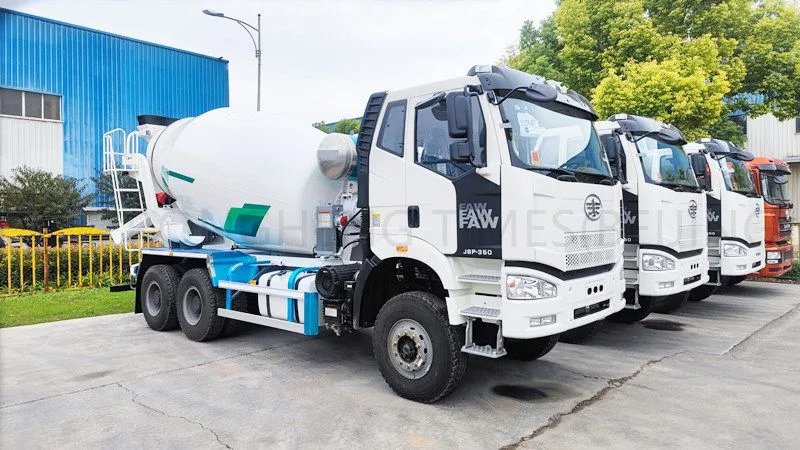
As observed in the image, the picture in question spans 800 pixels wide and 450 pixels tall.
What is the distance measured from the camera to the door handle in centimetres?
503

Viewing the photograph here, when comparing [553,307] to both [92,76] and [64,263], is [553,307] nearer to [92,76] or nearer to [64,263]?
[64,263]

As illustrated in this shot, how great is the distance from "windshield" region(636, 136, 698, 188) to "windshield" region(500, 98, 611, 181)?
8.02 feet

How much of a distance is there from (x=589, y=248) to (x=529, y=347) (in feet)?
5.35

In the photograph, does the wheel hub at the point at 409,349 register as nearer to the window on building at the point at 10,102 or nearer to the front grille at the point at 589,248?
the front grille at the point at 589,248

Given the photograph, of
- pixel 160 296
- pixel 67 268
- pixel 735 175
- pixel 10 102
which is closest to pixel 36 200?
pixel 10 102

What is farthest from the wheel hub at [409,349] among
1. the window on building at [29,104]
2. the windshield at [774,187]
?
the window on building at [29,104]

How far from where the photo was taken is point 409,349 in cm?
503

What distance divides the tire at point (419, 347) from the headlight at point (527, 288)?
2.12 feet

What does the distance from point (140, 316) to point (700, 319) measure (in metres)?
9.21

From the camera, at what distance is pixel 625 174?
7.30 metres

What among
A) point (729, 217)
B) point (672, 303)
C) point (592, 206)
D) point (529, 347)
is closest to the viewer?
point (592, 206)

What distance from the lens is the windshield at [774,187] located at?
1102 centimetres

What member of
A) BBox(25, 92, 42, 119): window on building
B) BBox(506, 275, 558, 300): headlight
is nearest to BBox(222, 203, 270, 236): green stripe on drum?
BBox(506, 275, 558, 300): headlight

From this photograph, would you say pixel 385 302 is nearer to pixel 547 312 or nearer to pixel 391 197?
pixel 391 197
